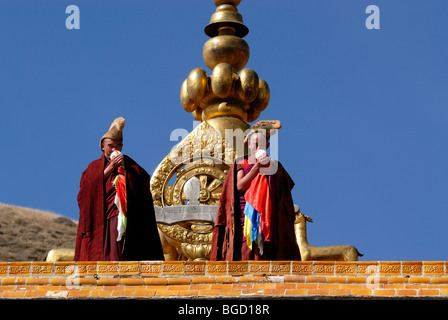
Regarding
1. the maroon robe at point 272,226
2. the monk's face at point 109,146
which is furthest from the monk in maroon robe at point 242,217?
the monk's face at point 109,146

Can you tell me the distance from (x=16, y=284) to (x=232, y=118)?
880cm

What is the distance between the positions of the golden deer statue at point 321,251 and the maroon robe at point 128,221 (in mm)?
3968

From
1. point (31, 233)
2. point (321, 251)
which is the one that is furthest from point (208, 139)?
point (31, 233)

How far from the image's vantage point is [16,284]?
1447 centimetres

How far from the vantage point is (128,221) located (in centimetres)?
1630

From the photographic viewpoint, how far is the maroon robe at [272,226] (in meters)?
15.8

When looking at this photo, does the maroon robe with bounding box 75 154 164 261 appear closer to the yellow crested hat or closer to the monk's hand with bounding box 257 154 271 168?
the yellow crested hat

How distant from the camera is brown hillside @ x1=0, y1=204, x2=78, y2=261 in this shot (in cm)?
4072

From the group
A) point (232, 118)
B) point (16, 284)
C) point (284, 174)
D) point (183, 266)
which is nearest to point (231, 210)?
point (284, 174)

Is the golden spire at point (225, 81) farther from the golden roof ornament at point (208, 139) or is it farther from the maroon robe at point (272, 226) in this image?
the maroon robe at point (272, 226)

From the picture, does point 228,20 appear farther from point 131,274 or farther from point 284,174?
point 131,274

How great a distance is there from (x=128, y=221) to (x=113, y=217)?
0.26m

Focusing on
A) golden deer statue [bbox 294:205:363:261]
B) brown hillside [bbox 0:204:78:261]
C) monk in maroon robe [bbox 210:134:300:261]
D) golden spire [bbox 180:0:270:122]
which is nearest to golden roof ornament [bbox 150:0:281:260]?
golden spire [bbox 180:0:270:122]
